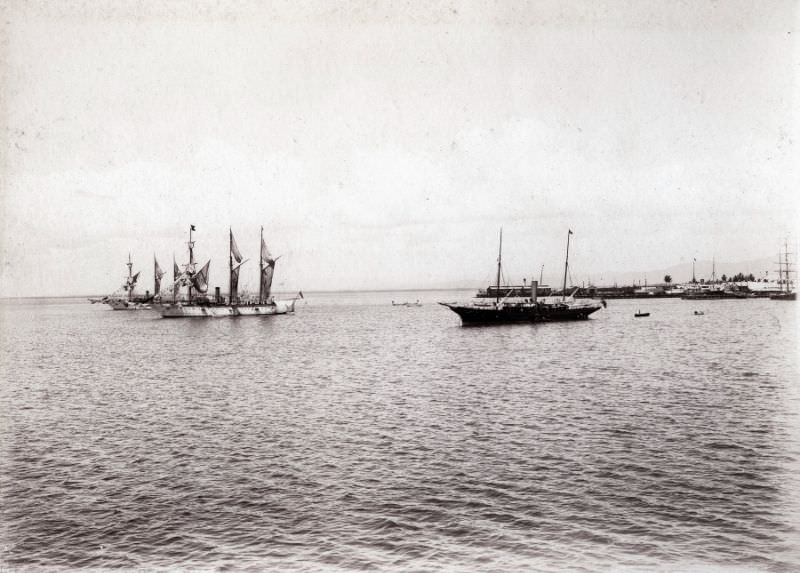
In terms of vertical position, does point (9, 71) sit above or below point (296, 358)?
above

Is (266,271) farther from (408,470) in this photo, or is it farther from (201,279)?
(408,470)

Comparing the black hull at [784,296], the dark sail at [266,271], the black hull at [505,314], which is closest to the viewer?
the black hull at [505,314]

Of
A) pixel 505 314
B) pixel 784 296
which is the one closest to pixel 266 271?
pixel 505 314

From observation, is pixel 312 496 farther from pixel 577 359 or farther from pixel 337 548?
pixel 577 359

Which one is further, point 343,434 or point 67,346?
point 67,346

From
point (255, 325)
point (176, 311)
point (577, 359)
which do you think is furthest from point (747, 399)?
point (176, 311)

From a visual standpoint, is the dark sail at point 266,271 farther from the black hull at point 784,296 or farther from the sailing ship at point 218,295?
the black hull at point 784,296

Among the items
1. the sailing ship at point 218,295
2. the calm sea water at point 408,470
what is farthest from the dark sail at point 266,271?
the calm sea water at point 408,470

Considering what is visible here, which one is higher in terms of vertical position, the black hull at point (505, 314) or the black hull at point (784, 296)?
the black hull at point (784, 296)

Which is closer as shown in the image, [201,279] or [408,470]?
[408,470]
